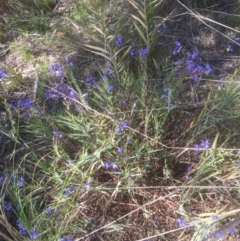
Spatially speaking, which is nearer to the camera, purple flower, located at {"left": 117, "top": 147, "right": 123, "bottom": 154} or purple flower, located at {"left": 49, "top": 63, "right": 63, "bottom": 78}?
purple flower, located at {"left": 117, "top": 147, "right": 123, "bottom": 154}

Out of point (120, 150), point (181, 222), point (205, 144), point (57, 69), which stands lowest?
point (181, 222)

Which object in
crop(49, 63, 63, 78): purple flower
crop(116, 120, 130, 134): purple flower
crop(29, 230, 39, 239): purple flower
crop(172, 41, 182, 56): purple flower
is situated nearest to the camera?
crop(29, 230, 39, 239): purple flower

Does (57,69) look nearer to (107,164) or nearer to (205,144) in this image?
(107,164)

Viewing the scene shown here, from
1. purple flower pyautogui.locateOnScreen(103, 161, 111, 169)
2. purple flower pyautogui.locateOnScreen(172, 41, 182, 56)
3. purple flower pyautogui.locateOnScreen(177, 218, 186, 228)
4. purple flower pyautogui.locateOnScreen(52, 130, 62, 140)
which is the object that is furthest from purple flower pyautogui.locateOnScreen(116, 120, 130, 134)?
purple flower pyautogui.locateOnScreen(172, 41, 182, 56)

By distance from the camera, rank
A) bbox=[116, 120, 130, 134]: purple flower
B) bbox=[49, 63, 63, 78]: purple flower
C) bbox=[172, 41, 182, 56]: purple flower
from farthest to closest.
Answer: bbox=[172, 41, 182, 56]: purple flower, bbox=[49, 63, 63, 78]: purple flower, bbox=[116, 120, 130, 134]: purple flower

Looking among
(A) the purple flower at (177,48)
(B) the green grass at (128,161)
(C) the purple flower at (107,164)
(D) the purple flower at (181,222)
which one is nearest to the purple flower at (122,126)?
(B) the green grass at (128,161)

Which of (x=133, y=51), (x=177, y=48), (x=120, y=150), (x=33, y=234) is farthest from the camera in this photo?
(x=177, y=48)

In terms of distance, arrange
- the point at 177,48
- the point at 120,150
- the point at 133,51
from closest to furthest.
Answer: the point at 120,150 < the point at 133,51 < the point at 177,48

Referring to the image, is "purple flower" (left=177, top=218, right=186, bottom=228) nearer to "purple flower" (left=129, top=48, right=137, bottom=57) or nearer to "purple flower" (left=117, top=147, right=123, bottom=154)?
"purple flower" (left=117, top=147, right=123, bottom=154)

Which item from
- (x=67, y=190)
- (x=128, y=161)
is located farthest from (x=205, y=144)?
(x=67, y=190)

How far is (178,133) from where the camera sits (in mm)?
1953

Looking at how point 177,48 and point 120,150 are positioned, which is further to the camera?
point 177,48

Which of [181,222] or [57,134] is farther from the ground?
[57,134]

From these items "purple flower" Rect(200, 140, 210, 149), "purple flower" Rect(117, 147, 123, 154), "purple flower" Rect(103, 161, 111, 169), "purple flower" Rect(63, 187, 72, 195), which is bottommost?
"purple flower" Rect(200, 140, 210, 149)
